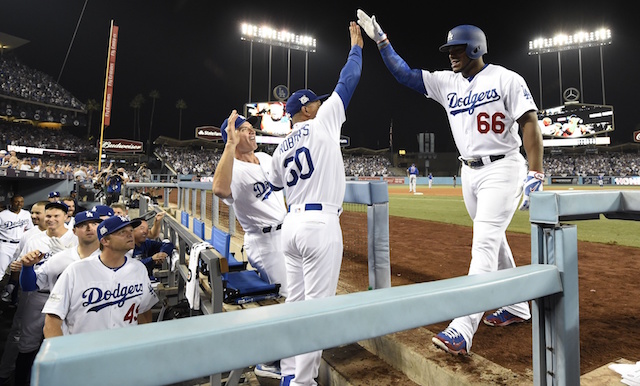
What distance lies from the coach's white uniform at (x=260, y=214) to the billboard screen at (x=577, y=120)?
4328 centimetres

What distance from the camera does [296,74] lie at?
52125 millimetres

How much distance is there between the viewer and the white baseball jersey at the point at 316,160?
7.53 ft

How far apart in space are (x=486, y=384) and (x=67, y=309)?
2.79m

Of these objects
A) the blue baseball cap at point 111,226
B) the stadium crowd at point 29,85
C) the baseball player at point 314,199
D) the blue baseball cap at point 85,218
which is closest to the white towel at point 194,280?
the blue baseball cap at point 111,226

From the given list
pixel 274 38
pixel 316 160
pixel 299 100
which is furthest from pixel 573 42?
pixel 316 160

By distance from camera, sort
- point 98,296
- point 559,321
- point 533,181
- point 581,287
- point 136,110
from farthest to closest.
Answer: point 136,110, point 581,287, point 98,296, point 533,181, point 559,321

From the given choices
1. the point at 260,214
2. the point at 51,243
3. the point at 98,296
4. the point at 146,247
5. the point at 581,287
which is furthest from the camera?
the point at 146,247

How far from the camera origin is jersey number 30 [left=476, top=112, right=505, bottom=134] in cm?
234

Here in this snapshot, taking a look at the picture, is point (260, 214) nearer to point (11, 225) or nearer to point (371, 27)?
point (371, 27)

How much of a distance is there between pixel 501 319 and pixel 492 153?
45.2 inches

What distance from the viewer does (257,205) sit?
3221 millimetres

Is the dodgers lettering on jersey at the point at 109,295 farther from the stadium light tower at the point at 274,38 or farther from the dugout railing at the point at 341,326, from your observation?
the stadium light tower at the point at 274,38

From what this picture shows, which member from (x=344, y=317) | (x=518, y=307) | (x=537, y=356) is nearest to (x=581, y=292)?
(x=518, y=307)

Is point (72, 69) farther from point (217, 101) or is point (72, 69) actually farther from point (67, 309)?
point (67, 309)
